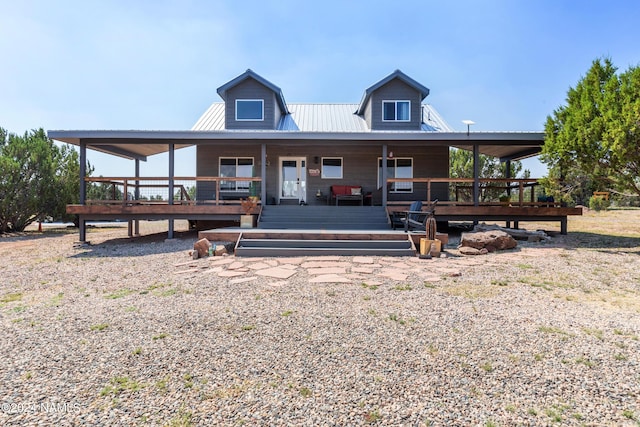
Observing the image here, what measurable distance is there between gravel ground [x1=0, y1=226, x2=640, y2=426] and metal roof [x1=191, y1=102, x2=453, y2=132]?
389 inches

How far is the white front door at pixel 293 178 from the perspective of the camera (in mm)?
12953

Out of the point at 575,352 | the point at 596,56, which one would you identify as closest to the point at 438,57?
the point at 596,56

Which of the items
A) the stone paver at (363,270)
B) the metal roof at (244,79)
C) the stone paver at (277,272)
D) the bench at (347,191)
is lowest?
the stone paver at (277,272)

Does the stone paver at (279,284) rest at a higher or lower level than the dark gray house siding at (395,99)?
lower

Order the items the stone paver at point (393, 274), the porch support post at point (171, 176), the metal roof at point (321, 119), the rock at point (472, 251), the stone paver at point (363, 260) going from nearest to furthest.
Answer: the stone paver at point (393, 274) → the stone paver at point (363, 260) → the rock at point (472, 251) → the porch support post at point (171, 176) → the metal roof at point (321, 119)

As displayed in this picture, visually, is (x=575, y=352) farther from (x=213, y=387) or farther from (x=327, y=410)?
(x=213, y=387)

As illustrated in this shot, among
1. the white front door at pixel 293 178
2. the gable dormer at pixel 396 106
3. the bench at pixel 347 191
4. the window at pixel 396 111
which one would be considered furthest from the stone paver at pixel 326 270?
the window at pixel 396 111

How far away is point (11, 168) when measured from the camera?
501 inches

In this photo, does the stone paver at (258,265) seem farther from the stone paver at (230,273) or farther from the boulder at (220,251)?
the boulder at (220,251)

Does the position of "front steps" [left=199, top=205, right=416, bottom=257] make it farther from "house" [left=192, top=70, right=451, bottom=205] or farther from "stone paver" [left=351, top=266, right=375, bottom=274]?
"house" [left=192, top=70, right=451, bottom=205]

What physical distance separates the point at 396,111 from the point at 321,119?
3.50 meters

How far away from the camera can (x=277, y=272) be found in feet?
16.9

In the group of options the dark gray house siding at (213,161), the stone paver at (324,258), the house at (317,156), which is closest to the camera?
the stone paver at (324,258)

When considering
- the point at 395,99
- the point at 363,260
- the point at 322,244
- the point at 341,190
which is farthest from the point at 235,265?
the point at 395,99
